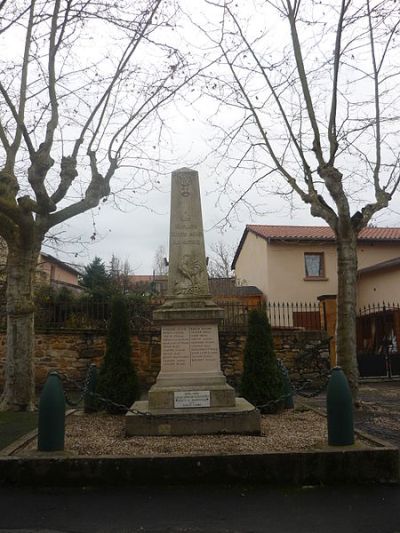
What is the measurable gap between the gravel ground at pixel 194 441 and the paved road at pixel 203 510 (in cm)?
60

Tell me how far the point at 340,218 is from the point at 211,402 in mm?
5409

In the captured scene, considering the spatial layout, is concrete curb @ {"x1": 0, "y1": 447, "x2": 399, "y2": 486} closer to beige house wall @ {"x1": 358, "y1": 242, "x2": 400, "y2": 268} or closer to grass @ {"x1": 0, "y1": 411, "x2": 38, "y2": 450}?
grass @ {"x1": 0, "y1": 411, "x2": 38, "y2": 450}

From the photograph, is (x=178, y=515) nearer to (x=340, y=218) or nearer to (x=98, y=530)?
(x=98, y=530)

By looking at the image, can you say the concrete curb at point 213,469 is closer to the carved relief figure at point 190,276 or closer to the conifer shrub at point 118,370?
the carved relief figure at point 190,276

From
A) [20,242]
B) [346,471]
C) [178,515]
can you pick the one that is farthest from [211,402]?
[20,242]

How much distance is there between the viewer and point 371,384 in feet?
52.9

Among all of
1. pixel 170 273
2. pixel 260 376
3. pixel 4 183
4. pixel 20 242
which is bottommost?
pixel 260 376

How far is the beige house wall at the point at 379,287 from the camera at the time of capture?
23578mm

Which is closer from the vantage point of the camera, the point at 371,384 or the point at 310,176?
the point at 310,176

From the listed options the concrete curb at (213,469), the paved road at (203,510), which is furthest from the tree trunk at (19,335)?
the paved road at (203,510)

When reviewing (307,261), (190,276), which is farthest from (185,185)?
(307,261)

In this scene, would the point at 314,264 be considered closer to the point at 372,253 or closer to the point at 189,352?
the point at 372,253

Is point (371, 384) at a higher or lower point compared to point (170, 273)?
lower

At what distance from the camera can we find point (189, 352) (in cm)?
746
